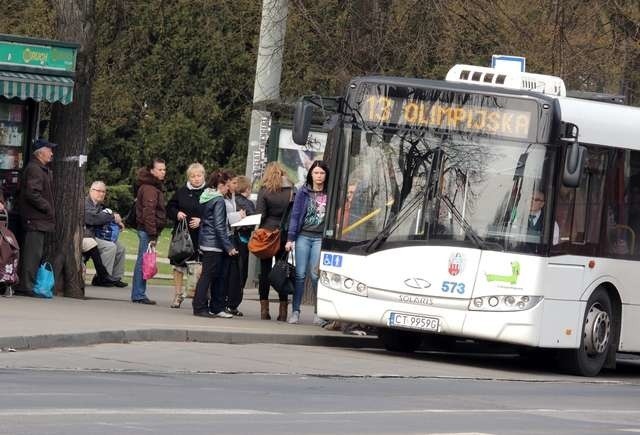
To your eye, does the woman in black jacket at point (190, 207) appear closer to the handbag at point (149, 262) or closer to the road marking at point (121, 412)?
the handbag at point (149, 262)

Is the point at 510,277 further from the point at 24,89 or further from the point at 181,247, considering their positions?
the point at 24,89

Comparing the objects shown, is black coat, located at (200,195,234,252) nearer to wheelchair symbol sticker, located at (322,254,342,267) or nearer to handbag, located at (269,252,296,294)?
handbag, located at (269,252,296,294)

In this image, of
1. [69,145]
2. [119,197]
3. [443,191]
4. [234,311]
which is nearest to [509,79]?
[443,191]

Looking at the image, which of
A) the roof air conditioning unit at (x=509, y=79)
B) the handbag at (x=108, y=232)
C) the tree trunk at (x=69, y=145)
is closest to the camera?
the roof air conditioning unit at (x=509, y=79)

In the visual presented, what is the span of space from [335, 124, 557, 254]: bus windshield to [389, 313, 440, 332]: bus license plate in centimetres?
74

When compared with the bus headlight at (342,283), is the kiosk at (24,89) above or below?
above

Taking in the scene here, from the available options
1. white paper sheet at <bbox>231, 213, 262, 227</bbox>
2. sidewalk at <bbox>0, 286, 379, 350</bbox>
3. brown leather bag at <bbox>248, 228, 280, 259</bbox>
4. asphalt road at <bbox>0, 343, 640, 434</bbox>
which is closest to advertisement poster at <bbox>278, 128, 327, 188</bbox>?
sidewalk at <bbox>0, 286, 379, 350</bbox>

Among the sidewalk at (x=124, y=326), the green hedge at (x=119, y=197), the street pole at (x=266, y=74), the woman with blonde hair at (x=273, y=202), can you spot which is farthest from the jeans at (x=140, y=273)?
the green hedge at (x=119, y=197)

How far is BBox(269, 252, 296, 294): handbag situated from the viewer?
61.1 ft

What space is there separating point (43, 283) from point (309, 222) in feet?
10.8

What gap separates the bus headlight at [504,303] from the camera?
1603cm

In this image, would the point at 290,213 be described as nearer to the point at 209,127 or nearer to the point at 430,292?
the point at 430,292

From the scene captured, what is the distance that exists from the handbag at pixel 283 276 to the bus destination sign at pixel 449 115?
2.32 m

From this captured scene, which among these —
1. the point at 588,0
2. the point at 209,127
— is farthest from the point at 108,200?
the point at 588,0
